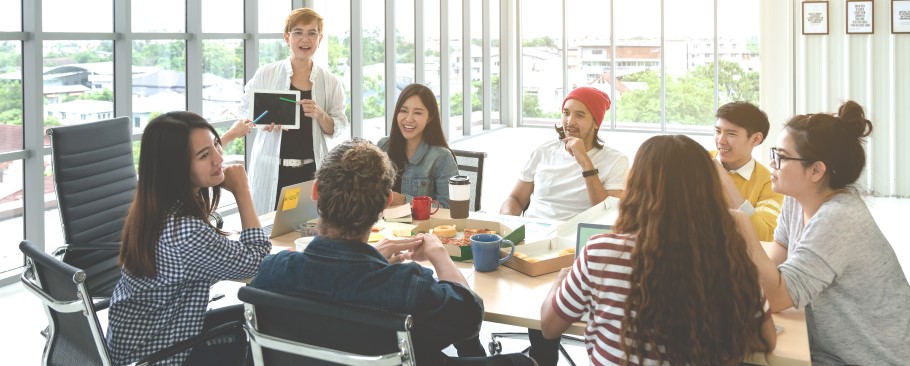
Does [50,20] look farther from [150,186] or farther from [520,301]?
[520,301]

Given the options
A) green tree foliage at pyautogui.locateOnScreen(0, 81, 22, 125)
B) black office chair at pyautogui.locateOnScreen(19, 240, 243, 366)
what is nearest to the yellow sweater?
black office chair at pyautogui.locateOnScreen(19, 240, 243, 366)

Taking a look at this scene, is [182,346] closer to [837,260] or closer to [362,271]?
[362,271]

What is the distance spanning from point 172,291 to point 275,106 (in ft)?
7.26

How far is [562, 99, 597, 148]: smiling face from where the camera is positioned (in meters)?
3.70

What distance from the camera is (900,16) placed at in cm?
749

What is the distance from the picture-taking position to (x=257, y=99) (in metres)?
4.30

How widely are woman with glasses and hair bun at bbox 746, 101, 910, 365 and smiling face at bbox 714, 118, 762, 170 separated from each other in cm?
105

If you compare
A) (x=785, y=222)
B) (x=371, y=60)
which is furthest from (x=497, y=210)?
(x=785, y=222)

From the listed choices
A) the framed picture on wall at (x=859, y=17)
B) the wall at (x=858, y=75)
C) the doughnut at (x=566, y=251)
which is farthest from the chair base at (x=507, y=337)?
the framed picture on wall at (x=859, y=17)

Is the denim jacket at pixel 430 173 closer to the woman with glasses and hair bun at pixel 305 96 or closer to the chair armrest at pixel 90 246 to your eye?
the woman with glasses and hair bun at pixel 305 96

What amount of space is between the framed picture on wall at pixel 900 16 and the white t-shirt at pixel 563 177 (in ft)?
16.9

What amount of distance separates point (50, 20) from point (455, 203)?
9.90 feet

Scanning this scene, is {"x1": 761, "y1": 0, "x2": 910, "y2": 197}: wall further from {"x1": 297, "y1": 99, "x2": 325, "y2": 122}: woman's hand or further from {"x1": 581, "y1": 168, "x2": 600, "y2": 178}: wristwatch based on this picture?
{"x1": 297, "y1": 99, "x2": 325, "y2": 122}: woman's hand

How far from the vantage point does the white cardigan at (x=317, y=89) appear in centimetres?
467
